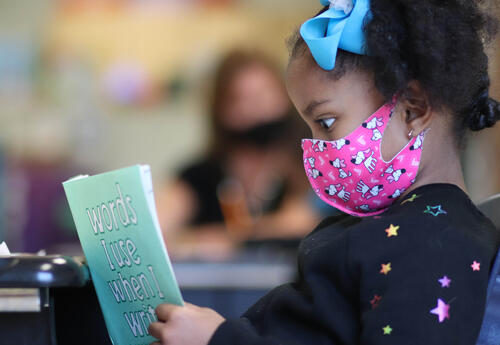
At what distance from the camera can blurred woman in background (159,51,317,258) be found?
3.11 metres

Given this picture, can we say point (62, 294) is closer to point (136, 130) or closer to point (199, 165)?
point (199, 165)

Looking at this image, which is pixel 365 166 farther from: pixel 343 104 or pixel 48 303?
pixel 48 303

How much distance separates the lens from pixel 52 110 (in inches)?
158

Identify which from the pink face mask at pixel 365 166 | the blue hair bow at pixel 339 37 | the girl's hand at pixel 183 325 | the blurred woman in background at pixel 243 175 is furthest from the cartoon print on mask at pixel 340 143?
the blurred woman in background at pixel 243 175

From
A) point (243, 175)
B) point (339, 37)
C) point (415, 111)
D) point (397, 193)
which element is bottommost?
point (243, 175)

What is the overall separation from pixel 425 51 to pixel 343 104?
0.14 metres

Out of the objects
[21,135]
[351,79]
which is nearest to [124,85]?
[21,135]

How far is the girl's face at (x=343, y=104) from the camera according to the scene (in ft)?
3.45

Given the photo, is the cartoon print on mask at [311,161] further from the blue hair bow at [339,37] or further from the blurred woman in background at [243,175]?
the blurred woman in background at [243,175]

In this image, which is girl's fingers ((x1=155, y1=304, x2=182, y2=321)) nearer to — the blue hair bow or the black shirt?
the black shirt

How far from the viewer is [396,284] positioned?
0.89 m

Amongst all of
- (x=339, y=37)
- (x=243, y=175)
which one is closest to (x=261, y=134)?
(x=243, y=175)

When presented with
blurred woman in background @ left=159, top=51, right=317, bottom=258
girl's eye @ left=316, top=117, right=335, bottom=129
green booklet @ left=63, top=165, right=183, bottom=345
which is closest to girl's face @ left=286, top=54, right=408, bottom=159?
girl's eye @ left=316, top=117, right=335, bottom=129

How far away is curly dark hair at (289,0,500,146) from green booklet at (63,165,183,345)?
1.28 ft
